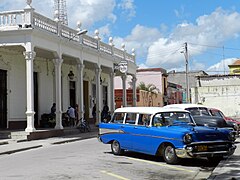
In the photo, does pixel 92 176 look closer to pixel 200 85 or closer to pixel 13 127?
pixel 13 127

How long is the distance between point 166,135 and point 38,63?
55.4ft

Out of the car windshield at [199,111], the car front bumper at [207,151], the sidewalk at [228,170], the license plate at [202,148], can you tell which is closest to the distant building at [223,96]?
the car windshield at [199,111]

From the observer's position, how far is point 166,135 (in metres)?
12.5

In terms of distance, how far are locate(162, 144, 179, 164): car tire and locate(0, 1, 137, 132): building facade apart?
10302mm

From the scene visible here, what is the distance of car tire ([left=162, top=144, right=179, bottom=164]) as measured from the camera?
40.8 feet

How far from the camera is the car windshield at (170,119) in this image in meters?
13.3

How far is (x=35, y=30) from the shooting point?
2172 cm

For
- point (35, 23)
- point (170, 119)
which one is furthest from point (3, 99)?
point (170, 119)

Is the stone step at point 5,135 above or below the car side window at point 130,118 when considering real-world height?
below

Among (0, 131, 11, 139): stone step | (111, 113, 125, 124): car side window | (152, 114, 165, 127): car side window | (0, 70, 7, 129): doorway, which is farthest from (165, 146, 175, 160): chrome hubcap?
(0, 70, 7, 129): doorway

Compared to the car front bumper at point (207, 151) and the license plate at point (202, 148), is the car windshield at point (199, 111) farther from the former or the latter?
the license plate at point (202, 148)

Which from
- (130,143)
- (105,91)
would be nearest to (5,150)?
(130,143)

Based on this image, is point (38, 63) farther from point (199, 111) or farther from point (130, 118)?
point (130, 118)

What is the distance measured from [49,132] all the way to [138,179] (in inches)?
535
